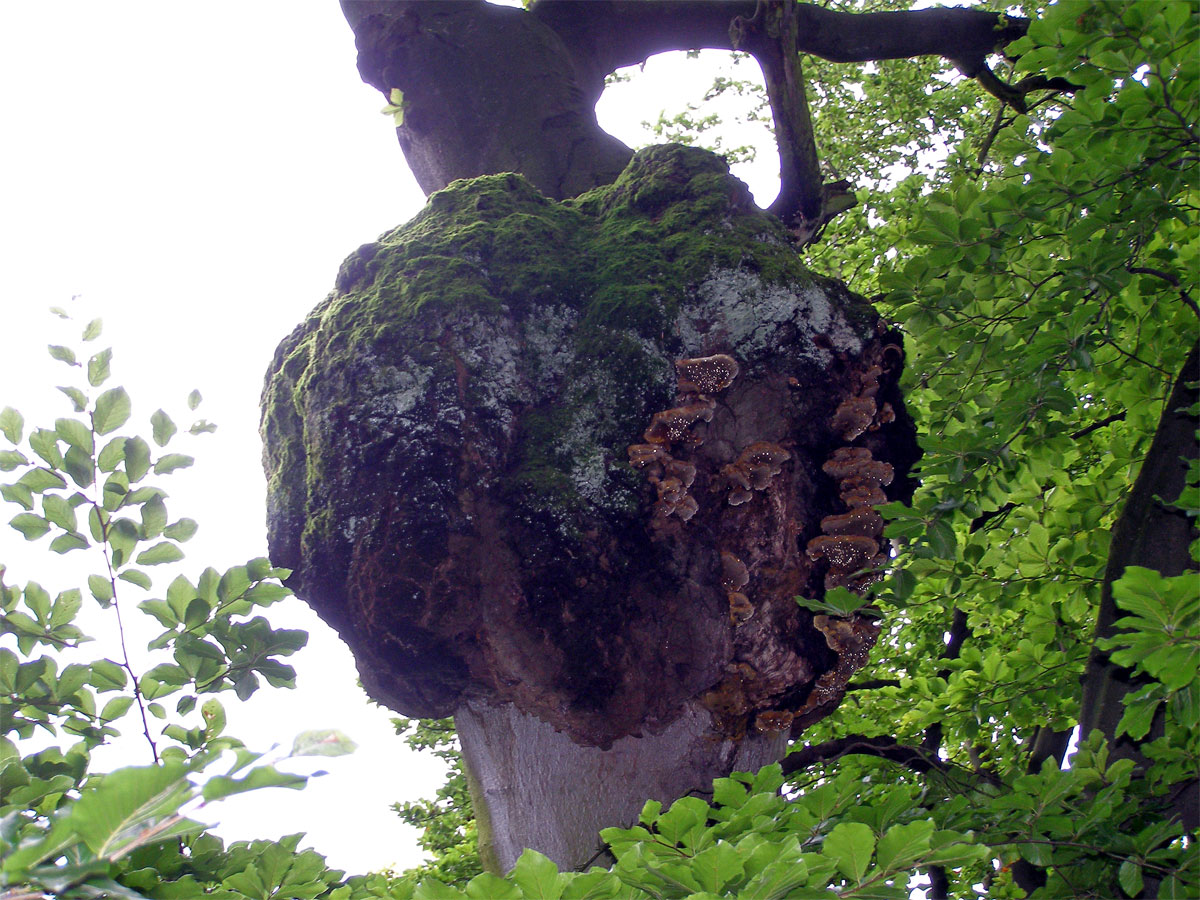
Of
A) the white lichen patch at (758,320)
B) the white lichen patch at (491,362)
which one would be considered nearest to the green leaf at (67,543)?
the white lichen patch at (491,362)

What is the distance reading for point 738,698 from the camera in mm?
2762

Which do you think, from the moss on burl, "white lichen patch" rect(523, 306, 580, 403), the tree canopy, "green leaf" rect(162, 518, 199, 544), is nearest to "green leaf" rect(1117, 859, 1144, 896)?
the tree canopy

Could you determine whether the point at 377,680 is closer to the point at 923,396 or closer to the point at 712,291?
the point at 712,291

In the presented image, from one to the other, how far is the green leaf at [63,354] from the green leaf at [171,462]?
1.00ft

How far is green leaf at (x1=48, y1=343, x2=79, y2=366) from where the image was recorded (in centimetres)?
198

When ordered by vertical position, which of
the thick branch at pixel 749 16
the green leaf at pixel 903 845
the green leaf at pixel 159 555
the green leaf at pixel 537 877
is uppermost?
the thick branch at pixel 749 16

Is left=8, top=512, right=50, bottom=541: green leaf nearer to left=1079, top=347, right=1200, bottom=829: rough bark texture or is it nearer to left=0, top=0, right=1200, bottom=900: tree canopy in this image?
left=0, top=0, right=1200, bottom=900: tree canopy

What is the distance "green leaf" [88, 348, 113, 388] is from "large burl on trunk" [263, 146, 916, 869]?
A: 784 mm

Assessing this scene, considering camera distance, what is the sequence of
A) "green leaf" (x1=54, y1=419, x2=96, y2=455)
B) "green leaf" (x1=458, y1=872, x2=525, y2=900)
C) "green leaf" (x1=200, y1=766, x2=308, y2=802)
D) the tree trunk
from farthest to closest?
1. the tree trunk
2. "green leaf" (x1=54, y1=419, x2=96, y2=455)
3. "green leaf" (x1=458, y1=872, x2=525, y2=900)
4. "green leaf" (x1=200, y1=766, x2=308, y2=802)

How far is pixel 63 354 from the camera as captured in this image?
1988 mm

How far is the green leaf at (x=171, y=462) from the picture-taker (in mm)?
2053

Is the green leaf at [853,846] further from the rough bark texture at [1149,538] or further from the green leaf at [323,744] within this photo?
the rough bark texture at [1149,538]

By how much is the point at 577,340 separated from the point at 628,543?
0.76m

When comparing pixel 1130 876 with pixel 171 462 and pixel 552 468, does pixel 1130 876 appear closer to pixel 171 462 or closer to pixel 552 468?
pixel 552 468
